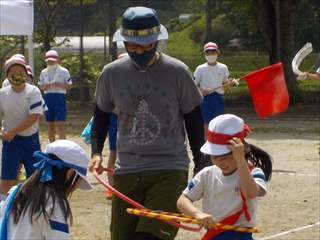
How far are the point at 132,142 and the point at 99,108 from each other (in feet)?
1.41

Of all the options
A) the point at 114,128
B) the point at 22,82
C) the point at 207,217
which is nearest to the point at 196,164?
the point at 207,217

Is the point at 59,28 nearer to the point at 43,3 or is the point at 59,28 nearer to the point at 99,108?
the point at 43,3

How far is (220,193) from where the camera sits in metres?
5.51

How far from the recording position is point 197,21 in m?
46.6

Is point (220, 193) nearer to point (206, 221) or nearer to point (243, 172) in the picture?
point (243, 172)

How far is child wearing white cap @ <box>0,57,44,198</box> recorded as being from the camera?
10.2 metres

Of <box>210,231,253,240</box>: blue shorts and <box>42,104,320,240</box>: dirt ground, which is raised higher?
<box>210,231,253,240</box>: blue shorts

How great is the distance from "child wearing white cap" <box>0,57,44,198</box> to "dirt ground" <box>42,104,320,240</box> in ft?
2.86

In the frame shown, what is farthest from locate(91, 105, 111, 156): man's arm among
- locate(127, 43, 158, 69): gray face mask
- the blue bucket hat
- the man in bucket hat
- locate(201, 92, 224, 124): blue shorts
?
locate(201, 92, 224, 124): blue shorts

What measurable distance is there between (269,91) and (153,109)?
1541 millimetres

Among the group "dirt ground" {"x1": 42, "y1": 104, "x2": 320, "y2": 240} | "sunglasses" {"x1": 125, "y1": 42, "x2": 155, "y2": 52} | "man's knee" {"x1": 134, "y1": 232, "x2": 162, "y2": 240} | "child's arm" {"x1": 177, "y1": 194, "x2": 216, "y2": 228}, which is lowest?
"dirt ground" {"x1": 42, "y1": 104, "x2": 320, "y2": 240}

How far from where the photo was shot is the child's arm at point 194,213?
5031 mm

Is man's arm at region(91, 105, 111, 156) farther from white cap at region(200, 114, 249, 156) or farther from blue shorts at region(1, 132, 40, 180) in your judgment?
blue shorts at region(1, 132, 40, 180)

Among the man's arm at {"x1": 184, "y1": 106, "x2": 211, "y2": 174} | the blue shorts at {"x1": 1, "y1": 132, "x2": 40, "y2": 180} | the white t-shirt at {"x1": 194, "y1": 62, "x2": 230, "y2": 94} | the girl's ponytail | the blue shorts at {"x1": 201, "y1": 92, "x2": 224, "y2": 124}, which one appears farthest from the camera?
the blue shorts at {"x1": 201, "y1": 92, "x2": 224, "y2": 124}
